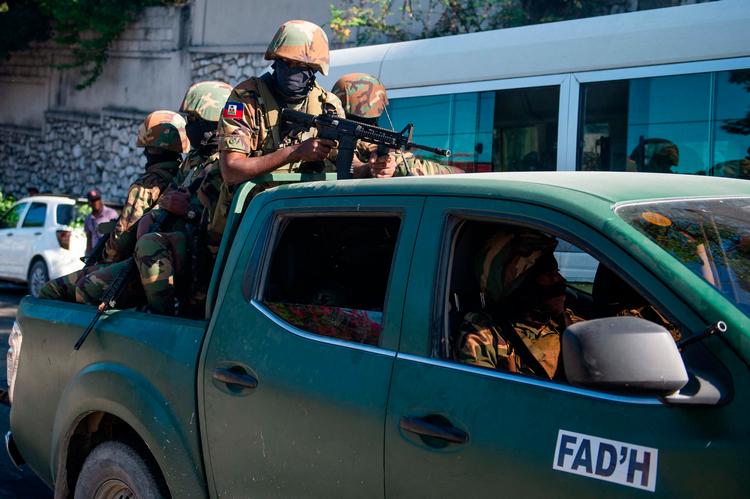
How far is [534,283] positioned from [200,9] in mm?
16332

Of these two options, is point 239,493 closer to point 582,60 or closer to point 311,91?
point 311,91

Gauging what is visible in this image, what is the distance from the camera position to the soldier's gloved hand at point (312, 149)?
3854 mm

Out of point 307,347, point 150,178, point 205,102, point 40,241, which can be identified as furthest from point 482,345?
point 40,241

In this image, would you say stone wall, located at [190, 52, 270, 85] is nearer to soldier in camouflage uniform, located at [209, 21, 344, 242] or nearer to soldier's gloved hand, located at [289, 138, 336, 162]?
soldier in camouflage uniform, located at [209, 21, 344, 242]

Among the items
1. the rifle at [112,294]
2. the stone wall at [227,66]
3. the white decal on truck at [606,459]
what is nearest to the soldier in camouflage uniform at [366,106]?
the rifle at [112,294]

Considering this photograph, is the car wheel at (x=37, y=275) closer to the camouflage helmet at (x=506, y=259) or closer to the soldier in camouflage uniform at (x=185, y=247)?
the soldier in camouflage uniform at (x=185, y=247)

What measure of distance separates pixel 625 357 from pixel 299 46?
2865 millimetres

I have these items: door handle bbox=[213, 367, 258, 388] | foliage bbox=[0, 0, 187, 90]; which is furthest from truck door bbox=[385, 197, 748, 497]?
foliage bbox=[0, 0, 187, 90]

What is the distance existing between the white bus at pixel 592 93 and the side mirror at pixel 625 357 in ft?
12.3

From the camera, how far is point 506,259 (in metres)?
2.62

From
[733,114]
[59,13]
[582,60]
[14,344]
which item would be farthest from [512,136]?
[59,13]

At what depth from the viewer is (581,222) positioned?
7.06 ft

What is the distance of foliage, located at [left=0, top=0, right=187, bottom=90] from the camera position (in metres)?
19.2

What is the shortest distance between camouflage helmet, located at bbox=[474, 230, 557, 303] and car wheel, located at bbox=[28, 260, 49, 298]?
11.5 metres
